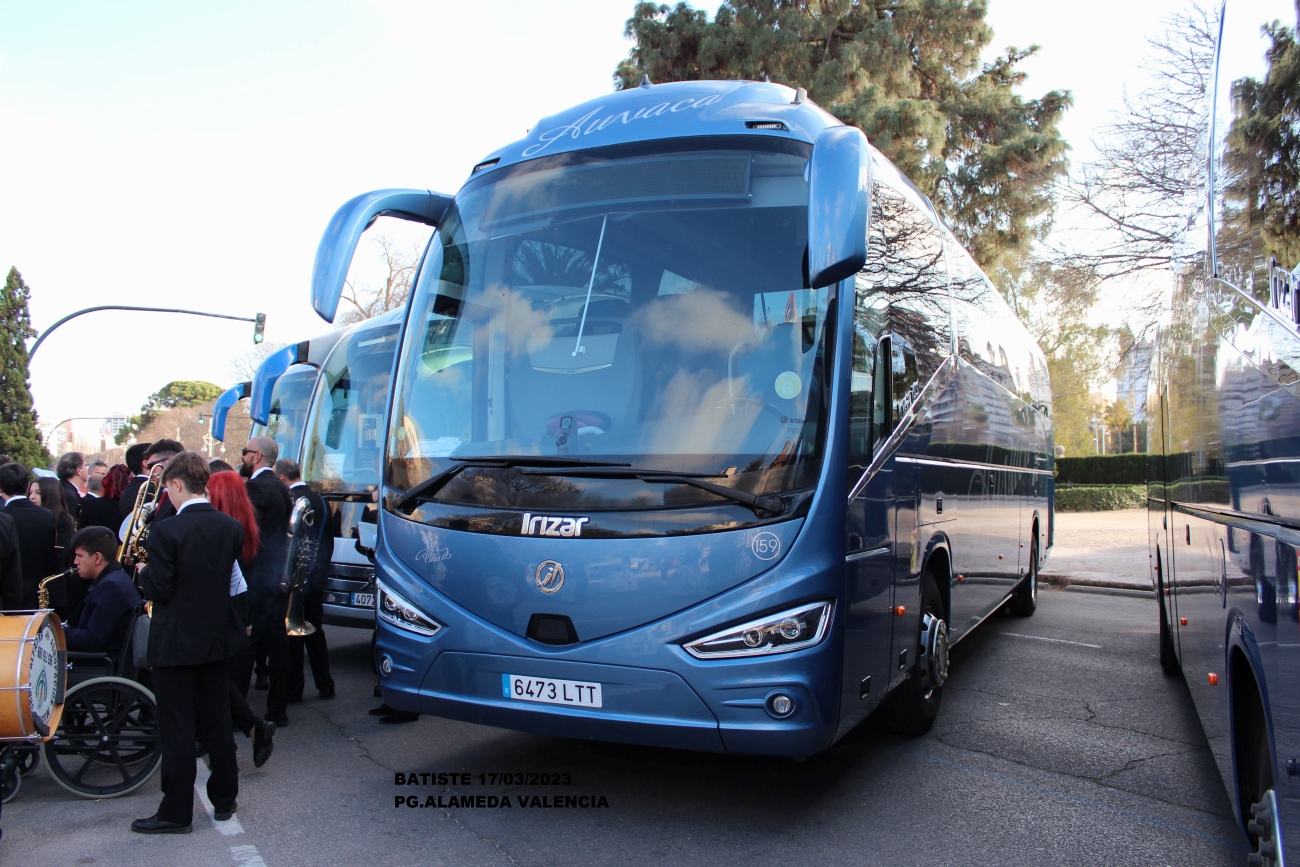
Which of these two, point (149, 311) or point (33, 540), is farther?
point (149, 311)

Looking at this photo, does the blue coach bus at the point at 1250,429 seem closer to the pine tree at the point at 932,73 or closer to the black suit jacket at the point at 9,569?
the black suit jacket at the point at 9,569

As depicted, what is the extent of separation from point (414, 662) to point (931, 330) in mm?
3612

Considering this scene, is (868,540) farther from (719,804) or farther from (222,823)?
(222,823)

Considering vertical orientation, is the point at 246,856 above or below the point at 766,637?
below

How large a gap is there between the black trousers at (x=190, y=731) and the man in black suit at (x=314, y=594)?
223 cm

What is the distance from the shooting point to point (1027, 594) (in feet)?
37.3

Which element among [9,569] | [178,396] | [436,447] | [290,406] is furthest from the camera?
[178,396]

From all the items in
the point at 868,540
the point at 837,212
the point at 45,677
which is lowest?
the point at 45,677

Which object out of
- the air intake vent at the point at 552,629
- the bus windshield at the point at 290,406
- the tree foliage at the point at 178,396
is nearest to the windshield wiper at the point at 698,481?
the air intake vent at the point at 552,629

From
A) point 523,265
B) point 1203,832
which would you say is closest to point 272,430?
point 523,265

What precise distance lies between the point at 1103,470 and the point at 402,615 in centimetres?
3930

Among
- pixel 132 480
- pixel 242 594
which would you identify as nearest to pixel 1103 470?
pixel 132 480

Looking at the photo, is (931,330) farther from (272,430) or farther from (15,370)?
(15,370)

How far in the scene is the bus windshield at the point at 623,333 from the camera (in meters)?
4.23
